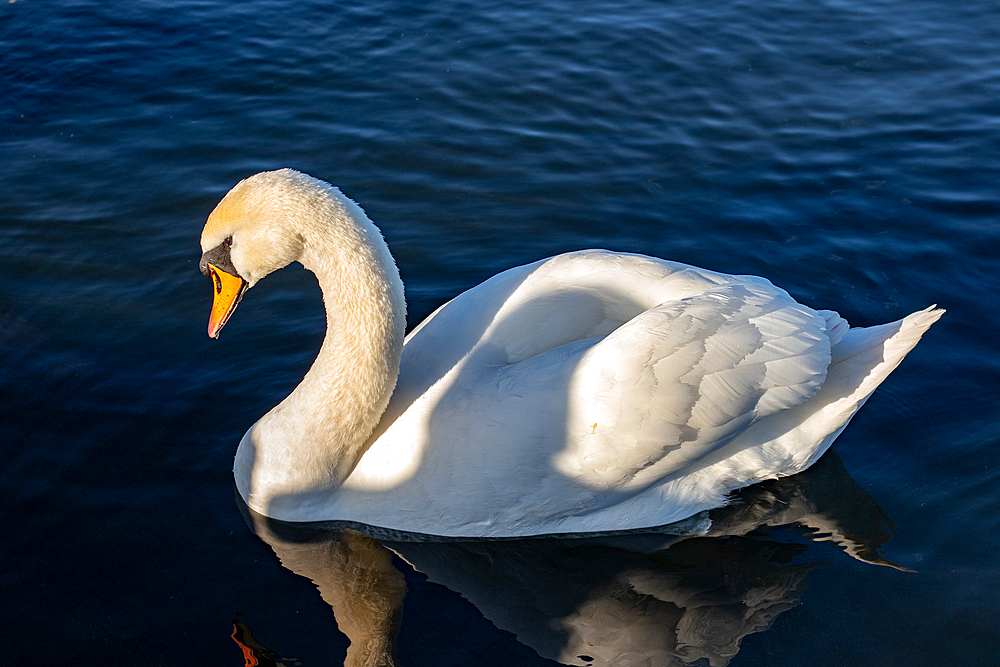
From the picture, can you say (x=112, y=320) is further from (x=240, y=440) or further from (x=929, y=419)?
(x=929, y=419)

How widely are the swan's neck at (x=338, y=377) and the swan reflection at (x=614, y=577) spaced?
1.02ft

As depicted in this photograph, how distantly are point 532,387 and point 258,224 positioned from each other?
4.83 ft

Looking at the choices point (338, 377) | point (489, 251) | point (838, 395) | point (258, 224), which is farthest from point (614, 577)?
point (489, 251)

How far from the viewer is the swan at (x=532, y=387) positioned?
13.3ft

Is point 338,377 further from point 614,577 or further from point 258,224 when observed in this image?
point 614,577

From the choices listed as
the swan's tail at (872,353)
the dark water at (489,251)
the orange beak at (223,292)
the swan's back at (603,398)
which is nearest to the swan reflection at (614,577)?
the dark water at (489,251)

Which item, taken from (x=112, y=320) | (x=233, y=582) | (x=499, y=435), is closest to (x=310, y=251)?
(x=499, y=435)

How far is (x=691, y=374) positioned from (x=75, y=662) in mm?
2984

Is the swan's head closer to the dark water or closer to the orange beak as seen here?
the orange beak

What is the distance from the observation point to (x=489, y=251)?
22.6 feet

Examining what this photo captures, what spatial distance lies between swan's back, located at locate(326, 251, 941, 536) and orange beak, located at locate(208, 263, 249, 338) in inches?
36.3

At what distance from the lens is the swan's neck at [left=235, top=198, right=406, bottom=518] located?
410 centimetres

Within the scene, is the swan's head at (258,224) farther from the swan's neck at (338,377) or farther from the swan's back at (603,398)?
the swan's back at (603,398)

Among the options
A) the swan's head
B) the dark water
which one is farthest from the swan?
the dark water
